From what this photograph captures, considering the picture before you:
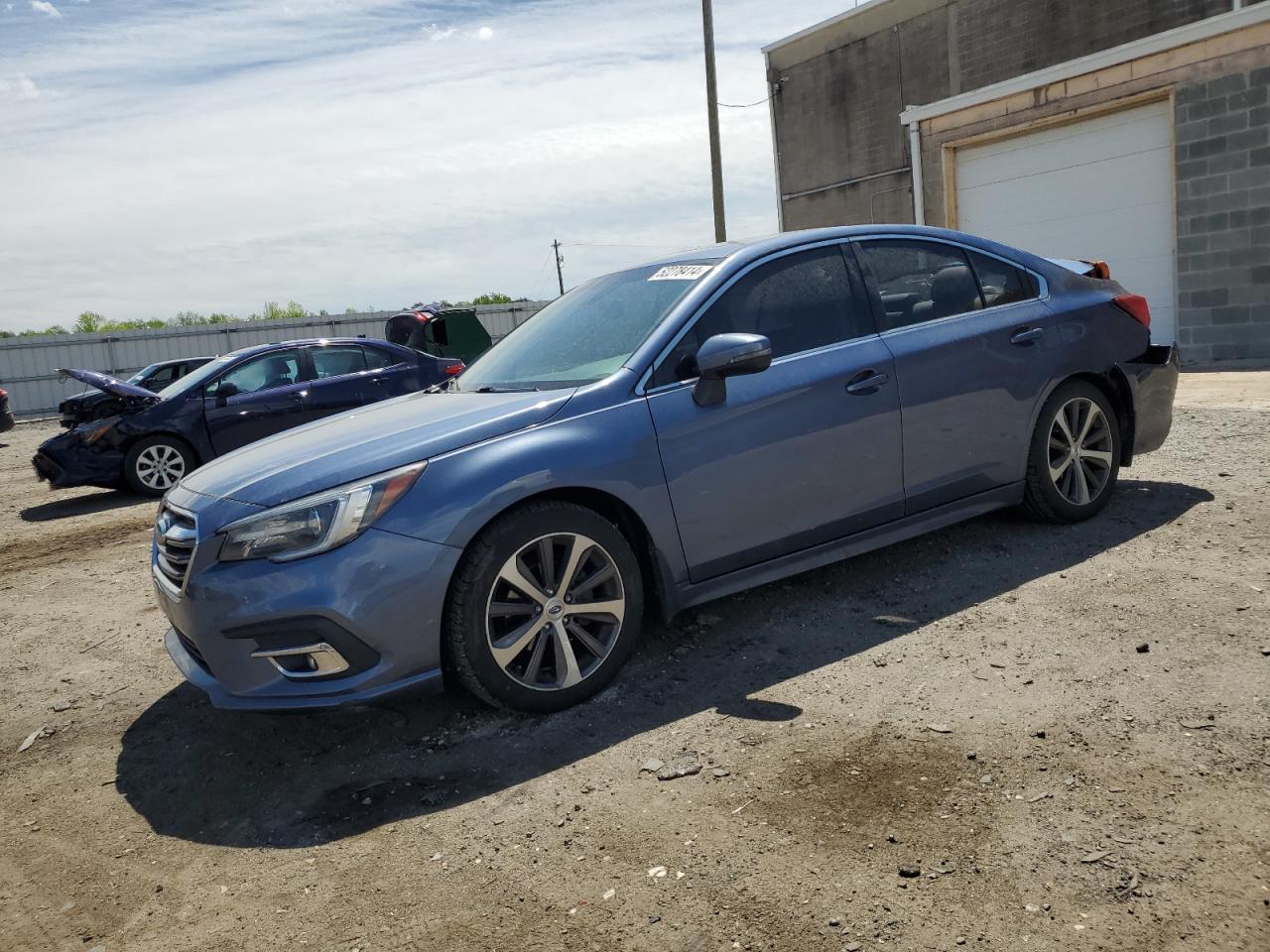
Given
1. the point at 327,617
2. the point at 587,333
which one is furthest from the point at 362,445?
the point at 587,333

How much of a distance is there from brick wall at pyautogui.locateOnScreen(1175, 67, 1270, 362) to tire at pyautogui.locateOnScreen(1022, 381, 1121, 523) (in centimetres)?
888

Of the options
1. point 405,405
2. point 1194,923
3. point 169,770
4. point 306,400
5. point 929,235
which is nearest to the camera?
point 1194,923

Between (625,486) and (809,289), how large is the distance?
137 cm

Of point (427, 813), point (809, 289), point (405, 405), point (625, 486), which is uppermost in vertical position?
point (809, 289)

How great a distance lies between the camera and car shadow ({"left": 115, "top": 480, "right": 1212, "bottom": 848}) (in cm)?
324

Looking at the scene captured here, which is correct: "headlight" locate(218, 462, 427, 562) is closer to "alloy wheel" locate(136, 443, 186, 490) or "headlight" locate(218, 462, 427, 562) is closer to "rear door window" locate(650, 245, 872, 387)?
"rear door window" locate(650, 245, 872, 387)

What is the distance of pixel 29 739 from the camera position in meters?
4.00

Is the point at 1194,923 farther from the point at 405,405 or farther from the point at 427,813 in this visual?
the point at 405,405

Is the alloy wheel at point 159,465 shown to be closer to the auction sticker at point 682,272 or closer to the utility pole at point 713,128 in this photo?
the auction sticker at point 682,272

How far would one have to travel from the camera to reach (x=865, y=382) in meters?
4.37

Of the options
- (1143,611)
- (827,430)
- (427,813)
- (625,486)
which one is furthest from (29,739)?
(1143,611)

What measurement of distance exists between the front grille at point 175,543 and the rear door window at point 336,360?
6891 mm

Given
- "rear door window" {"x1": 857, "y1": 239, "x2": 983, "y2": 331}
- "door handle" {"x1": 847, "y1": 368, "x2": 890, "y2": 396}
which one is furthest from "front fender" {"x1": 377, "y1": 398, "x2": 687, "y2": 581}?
"rear door window" {"x1": 857, "y1": 239, "x2": 983, "y2": 331}

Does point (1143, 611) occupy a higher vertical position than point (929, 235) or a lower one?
lower
